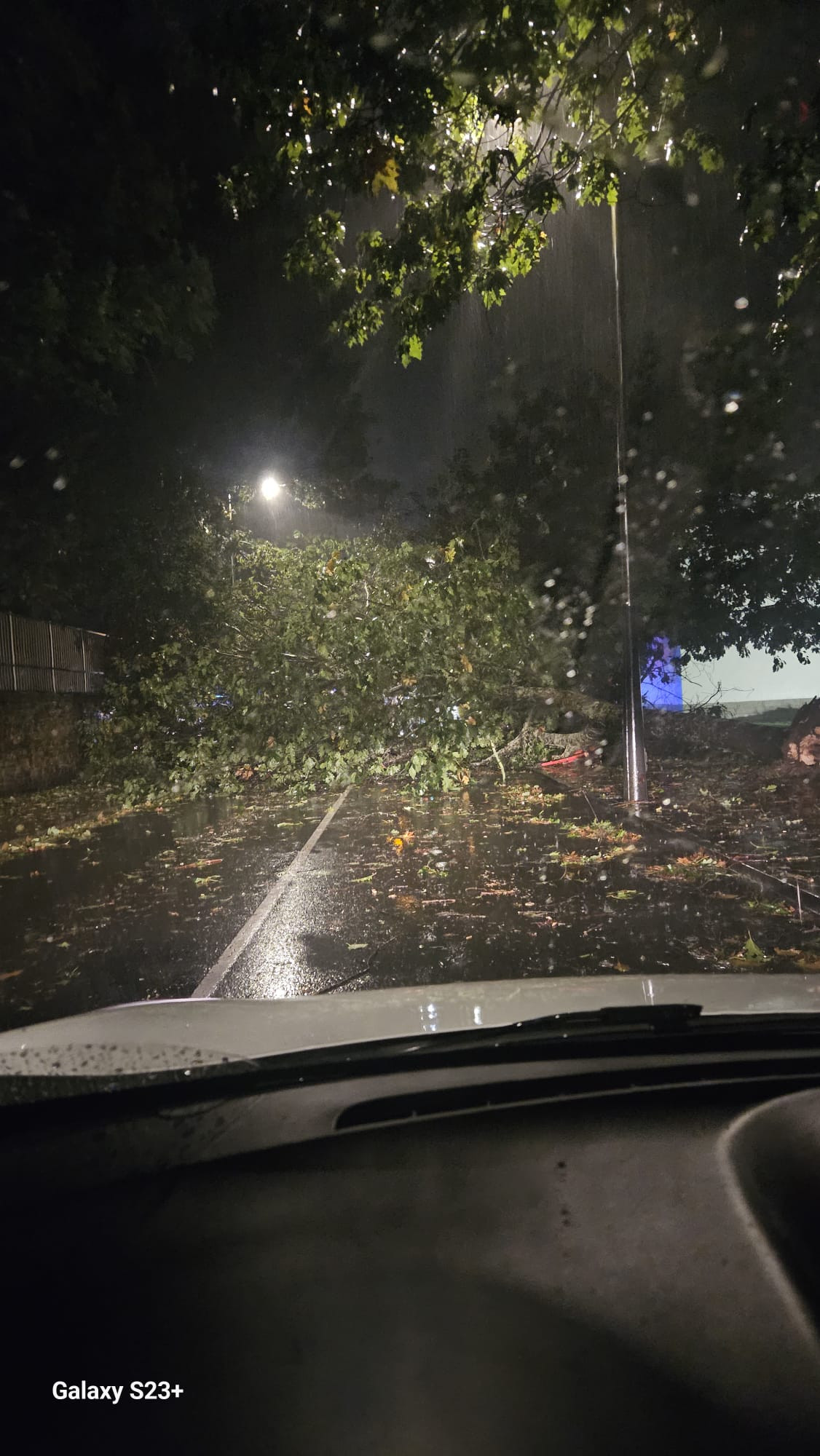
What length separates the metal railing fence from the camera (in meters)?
17.5

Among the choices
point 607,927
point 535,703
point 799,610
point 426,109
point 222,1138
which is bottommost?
point 607,927

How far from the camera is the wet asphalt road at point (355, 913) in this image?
598 cm

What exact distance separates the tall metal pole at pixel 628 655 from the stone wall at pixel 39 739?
1038 cm

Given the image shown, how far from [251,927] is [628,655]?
28.0 feet

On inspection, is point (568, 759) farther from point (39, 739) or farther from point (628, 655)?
point (39, 739)

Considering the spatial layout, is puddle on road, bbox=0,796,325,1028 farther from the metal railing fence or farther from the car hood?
the metal railing fence

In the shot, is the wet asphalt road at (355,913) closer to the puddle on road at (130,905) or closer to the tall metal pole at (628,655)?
the puddle on road at (130,905)

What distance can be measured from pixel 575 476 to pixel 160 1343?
22.7 m

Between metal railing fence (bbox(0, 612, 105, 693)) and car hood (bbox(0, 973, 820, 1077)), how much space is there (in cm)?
1522

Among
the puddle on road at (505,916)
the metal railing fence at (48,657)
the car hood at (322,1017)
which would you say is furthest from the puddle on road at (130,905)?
the metal railing fence at (48,657)

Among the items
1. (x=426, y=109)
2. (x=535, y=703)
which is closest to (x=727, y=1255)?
(x=426, y=109)

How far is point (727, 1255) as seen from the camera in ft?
7.15

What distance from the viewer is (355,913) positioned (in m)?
7.56

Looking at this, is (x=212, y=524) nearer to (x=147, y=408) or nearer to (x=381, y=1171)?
(x=147, y=408)
